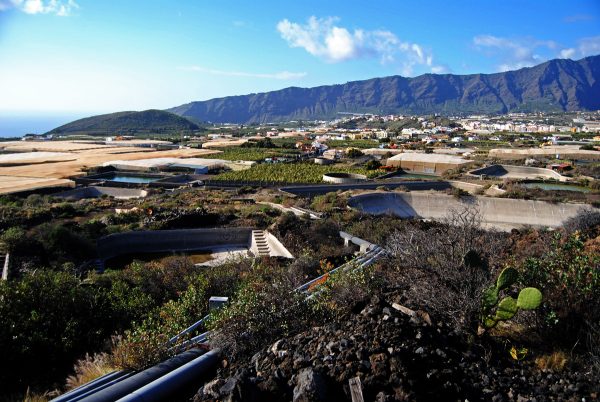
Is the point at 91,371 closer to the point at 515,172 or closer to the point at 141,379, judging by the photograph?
the point at 141,379

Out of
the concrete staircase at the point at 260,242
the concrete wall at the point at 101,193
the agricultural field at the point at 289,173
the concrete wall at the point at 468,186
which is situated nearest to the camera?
the concrete staircase at the point at 260,242

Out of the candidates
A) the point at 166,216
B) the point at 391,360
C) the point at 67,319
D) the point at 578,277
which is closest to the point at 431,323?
the point at 391,360

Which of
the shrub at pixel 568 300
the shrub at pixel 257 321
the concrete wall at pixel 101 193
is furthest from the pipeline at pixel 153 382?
the concrete wall at pixel 101 193

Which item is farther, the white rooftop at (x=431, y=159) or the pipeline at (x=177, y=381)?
the white rooftop at (x=431, y=159)

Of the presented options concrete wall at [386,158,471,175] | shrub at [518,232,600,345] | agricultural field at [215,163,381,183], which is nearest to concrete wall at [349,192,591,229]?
agricultural field at [215,163,381,183]

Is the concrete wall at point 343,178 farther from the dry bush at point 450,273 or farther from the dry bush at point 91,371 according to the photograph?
the dry bush at point 91,371

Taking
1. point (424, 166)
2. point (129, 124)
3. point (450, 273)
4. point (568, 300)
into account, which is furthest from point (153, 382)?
point (129, 124)

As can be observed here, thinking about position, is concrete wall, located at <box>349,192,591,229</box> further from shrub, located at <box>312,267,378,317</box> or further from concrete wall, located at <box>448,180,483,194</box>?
shrub, located at <box>312,267,378,317</box>
